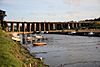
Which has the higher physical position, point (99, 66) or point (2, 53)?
point (2, 53)

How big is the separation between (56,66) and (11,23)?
13882cm

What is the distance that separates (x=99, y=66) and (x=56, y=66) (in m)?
8.03

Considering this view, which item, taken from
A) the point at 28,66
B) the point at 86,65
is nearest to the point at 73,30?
the point at 86,65

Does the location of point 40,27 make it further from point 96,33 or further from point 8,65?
point 8,65

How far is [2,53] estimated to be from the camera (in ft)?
89.2

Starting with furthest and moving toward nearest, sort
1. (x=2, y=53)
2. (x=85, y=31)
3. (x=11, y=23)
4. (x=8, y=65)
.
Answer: (x=85, y=31) < (x=11, y=23) < (x=2, y=53) < (x=8, y=65)

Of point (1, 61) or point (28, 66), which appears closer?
point (1, 61)

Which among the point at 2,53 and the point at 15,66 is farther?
the point at 2,53

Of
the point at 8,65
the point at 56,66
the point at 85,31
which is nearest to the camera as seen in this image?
the point at 8,65

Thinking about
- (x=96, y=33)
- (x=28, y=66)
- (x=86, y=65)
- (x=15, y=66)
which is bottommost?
(x=96, y=33)

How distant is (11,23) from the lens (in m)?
180

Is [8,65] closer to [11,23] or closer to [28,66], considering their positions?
[28,66]

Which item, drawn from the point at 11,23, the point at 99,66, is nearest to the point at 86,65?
the point at 99,66

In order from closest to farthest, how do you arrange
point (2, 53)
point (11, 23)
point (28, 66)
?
point (2, 53) < point (28, 66) < point (11, 23)
